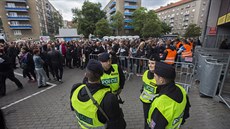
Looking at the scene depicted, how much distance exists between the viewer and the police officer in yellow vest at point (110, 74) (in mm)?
2691

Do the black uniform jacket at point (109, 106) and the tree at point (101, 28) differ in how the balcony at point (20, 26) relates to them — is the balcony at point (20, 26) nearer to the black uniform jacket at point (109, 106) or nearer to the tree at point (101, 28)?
the tree at point (101, 28)

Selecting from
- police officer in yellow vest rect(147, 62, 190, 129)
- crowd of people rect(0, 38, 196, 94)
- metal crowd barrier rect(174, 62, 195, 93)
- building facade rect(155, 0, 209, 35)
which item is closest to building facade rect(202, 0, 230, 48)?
crowd of people rect(0, 38, 196, 94)

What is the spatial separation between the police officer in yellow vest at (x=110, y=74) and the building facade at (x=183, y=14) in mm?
66107

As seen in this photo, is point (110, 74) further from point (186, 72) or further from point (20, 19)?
point (20, 19)

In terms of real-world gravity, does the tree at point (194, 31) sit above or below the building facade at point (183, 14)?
below

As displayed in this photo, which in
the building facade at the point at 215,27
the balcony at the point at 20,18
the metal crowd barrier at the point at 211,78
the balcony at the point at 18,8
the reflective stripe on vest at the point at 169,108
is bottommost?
the metal crowd barrier at the point at 211,78

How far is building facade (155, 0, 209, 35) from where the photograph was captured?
59938mm

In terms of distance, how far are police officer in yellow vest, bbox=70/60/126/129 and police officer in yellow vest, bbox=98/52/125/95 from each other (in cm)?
103

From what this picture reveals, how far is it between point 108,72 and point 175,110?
1.61 meters

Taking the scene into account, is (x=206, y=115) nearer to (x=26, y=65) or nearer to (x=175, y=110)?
(x=175, y=110)

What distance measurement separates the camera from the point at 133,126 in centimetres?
332

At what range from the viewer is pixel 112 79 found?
9.11ft

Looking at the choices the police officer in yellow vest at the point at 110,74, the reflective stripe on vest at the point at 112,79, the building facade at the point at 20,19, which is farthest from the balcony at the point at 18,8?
the reflective stripe on vest at the point at 112,79

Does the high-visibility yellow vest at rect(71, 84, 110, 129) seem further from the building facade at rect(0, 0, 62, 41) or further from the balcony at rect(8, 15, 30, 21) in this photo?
the balcony at rect(8, 15, 30, 21)
